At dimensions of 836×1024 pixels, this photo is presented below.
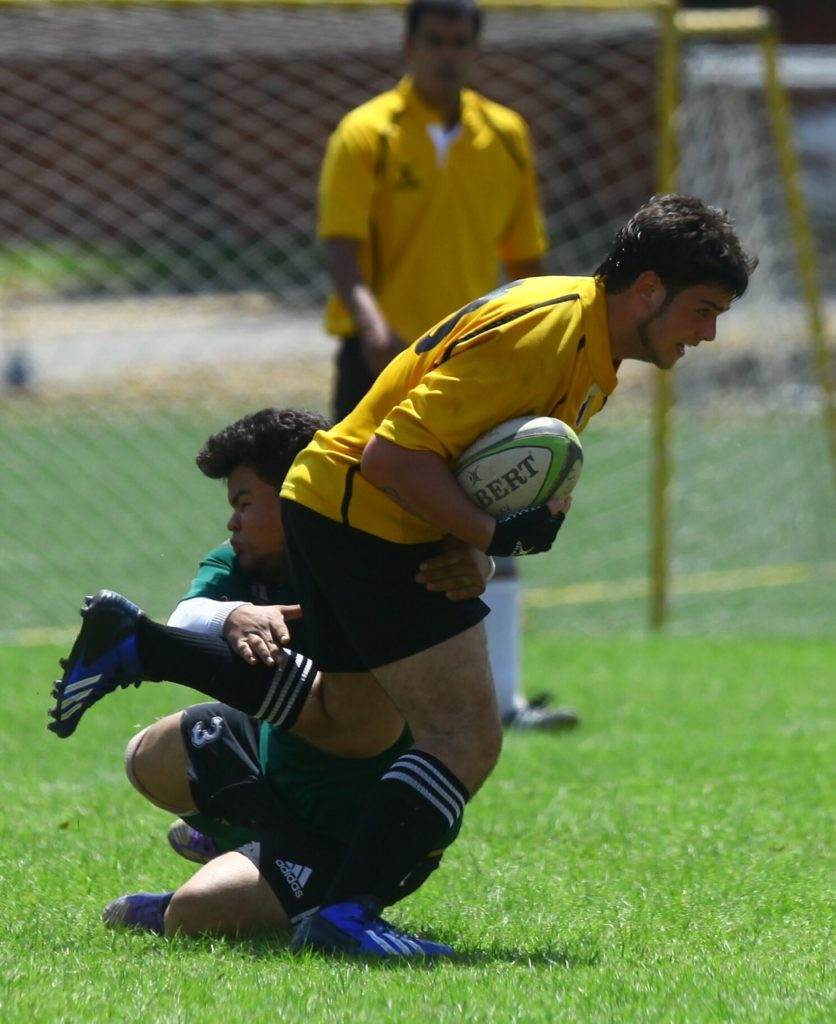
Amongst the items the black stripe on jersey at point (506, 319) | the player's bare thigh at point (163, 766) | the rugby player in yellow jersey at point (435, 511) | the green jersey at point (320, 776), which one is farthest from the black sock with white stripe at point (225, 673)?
the black stripe on jersey at point (506, 319)

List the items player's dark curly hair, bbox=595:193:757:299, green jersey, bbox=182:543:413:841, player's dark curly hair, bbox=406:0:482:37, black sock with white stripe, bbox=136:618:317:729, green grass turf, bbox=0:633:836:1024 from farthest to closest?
player's dark curly hair, bbox=406:0:482:37 → green jersey, bbox=182:543:413:841 → black sock with white stripe, bbox=136:618:317:729 → player's dark curly hair, bbox=595:193:757:299 → green grass turf, bbox=0:633:836:1024

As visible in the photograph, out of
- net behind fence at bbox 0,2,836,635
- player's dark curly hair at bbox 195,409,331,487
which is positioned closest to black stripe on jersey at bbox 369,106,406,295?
net behind fence at bbox 0,2,836,635

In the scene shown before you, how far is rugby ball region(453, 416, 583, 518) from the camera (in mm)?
3463

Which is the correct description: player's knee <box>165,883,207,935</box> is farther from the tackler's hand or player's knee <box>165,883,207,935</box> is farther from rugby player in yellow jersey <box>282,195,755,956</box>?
the tackler's hand

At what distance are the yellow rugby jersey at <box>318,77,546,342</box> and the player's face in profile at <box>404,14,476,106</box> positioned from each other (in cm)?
9

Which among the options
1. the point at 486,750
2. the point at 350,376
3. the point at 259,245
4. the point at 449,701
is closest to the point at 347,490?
the point at 449,701

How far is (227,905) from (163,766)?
41 cm

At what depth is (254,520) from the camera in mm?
4137

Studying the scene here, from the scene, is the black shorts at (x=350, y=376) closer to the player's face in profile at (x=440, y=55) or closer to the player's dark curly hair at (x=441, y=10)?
the player's face in profile at (x=440, y=55)

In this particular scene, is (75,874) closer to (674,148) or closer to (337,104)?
(674,148)

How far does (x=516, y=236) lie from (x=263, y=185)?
6.79 m

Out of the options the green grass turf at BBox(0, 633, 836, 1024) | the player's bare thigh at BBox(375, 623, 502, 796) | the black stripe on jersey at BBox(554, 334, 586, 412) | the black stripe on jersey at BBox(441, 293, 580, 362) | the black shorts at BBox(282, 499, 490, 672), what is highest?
the black stripe on jersey at BBox(441, 293, 580, 362)

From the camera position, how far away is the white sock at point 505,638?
649 cm

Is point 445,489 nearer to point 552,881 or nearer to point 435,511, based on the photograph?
point 435,511
